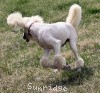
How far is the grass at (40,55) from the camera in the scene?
5930mm

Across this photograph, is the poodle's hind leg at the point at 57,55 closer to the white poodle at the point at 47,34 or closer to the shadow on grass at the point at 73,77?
the white poodle at the point at 47,34


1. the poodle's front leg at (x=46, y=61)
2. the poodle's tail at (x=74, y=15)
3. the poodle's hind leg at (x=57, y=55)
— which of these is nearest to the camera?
the poodle's hind leg at (x=57, y=55)

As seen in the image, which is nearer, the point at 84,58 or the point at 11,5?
the point at 84,58

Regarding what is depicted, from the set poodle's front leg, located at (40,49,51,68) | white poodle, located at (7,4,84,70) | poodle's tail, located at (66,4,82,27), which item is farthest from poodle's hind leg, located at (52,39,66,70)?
poodle's tail, located at (66,4,82,27)

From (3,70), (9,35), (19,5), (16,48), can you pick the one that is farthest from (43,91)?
(19,5)

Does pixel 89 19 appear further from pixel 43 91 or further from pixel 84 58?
pixel 43 91

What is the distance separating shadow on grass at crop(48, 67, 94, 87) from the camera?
5.92 meters

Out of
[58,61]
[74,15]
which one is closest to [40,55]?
[74,15]

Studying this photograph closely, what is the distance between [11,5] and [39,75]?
5224mm

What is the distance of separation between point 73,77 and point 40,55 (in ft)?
4.22

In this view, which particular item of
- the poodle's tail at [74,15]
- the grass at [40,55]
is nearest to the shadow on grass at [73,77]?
the grass at [40,55]

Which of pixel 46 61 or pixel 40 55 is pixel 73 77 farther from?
pixel 40 55

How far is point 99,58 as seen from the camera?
6.70 metres

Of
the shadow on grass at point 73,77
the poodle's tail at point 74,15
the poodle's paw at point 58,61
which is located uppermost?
the poodle's tail at point 74,15
